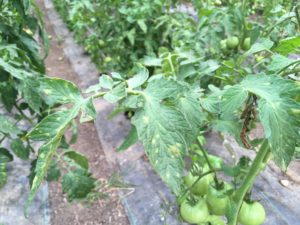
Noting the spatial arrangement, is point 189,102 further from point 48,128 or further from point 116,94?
point 48,128

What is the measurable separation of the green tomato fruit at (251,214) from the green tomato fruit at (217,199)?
56 mm

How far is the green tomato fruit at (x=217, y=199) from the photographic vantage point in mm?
1043

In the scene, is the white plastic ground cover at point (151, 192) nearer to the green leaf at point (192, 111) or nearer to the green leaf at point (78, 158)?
the green leaf at point (78, 158)

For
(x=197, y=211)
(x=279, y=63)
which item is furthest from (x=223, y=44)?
(x=279, y=63)

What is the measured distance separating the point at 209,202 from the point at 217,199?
51 mm

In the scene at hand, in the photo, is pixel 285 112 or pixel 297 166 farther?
pixel 297 166

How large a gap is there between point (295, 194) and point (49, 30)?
15.8 ft

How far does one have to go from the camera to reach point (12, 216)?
1930mm

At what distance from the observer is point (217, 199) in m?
1.06

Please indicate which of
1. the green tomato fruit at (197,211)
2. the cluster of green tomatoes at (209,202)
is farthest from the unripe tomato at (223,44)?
the green tomato fruit at (197,211)

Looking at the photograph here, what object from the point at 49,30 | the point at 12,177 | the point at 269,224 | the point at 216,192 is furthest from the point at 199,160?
the point at 49,30

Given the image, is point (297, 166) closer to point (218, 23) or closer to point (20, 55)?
point (218, 23)

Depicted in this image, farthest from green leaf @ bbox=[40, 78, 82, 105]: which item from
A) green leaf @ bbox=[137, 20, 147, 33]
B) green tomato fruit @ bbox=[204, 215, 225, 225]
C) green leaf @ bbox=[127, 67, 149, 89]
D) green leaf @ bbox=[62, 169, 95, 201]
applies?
green leaf @ bbox=[137, 20, 147, 33]

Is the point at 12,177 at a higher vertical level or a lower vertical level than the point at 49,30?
higher
